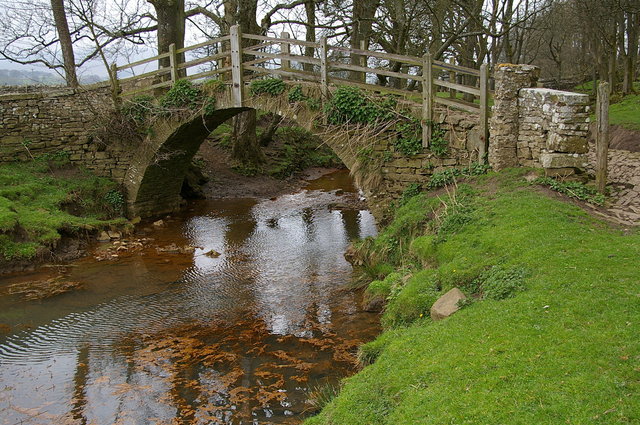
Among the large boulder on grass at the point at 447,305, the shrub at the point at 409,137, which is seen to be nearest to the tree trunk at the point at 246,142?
the shrub at the point at 409,137

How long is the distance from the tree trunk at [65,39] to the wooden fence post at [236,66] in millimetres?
6312

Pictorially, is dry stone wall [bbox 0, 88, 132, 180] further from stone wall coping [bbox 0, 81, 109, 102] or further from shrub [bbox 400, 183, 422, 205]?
shrub [bbox 400, 183, 422, 205]

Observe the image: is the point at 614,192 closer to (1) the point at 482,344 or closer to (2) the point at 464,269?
(2) the point at 464,269

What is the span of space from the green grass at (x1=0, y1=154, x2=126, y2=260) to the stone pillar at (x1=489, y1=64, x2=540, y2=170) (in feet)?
33.6

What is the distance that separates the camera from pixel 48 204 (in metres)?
14.0

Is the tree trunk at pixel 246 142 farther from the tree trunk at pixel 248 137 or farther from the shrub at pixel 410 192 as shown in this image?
the shrub at pixel 410 192

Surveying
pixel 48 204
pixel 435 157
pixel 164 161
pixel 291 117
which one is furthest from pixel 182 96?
pixel 435 157

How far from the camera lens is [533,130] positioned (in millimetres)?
9602

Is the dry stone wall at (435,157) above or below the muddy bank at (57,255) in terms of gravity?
above

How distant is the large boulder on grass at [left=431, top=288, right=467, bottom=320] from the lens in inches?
247

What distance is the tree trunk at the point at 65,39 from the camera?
16938mm

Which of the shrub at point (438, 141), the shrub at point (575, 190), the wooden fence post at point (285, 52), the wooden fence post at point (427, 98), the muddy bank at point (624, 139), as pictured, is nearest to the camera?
the shrub at point (575, 190)

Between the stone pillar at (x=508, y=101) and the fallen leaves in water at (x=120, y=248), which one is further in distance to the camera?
the fallen leaves in water at (x=120, y=248)

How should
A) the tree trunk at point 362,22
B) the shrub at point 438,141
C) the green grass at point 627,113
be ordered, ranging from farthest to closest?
the tree trunk at point 362,22, the green grass at point 627,113, the shrub at point 438,141
